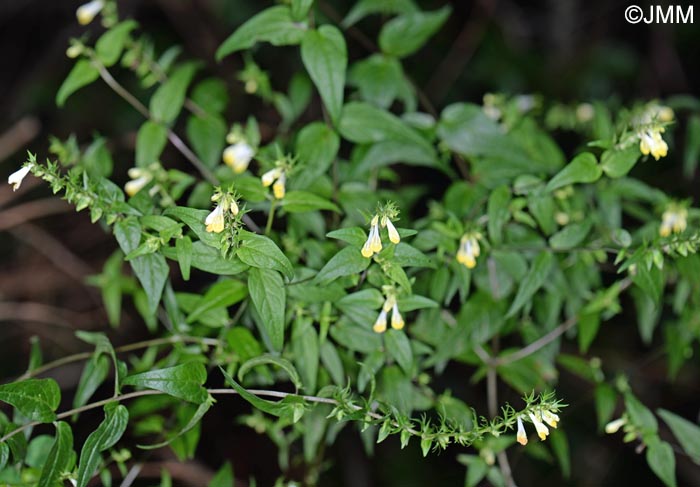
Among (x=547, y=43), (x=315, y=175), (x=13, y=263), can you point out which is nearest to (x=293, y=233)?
(x=315, y=175)

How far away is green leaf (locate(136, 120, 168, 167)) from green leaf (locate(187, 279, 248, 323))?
550 millimetres

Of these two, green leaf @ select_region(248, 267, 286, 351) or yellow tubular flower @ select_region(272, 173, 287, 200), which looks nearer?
green leaf @ select_region(248, 267, 286, 351)

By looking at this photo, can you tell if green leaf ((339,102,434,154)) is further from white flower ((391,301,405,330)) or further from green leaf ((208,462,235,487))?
green leaf ((208,462,235,487))

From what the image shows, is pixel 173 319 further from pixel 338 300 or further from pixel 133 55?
pixel 133 55

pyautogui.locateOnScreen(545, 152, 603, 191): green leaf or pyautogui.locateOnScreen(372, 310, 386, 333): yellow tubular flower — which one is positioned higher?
pyautogui.locateOnScreen(545, 152, 603, 191): green leaf

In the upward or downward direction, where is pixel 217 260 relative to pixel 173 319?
upward

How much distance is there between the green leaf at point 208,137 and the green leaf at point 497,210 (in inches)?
35.5

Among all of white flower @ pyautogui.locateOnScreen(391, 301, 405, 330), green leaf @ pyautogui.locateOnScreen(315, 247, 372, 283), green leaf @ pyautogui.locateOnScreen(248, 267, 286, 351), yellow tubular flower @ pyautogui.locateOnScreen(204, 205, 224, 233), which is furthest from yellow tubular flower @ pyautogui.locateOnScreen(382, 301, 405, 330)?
yellow tubular flower @ pyautogui.locateOnScreen(204, 205, 224, 233)

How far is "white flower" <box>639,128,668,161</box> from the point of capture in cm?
172

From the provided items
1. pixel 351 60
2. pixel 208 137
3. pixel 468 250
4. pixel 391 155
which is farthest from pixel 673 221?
pixel 351 60

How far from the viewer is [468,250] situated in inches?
73.0

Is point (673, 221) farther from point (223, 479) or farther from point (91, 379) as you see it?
point (91, 379)

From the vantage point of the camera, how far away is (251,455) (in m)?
3.10

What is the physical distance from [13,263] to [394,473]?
2141mm
